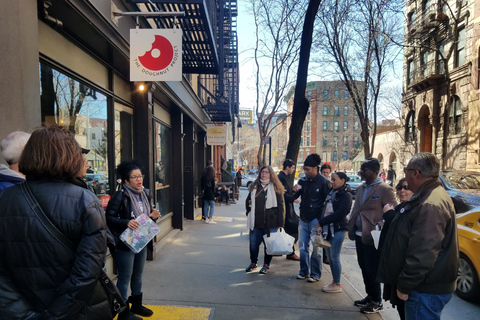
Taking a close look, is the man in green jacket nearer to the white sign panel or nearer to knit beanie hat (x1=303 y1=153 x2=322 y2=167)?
knit beanie hat (x1=303 y1=153 x2=322 y2=167)

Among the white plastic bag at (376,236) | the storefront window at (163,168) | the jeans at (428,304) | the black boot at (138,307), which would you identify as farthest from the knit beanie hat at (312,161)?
the storefront window at (163,168)

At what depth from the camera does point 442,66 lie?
21000 mm

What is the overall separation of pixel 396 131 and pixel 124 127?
27.8 meters

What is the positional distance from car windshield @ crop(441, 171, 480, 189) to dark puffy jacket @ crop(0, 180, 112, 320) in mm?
8512

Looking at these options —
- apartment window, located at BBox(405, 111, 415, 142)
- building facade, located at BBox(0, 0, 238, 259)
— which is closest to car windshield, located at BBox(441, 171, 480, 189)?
building facade, located at BBox(0, 0, 238, 259)

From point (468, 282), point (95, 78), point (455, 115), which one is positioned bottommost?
point (468, 282)

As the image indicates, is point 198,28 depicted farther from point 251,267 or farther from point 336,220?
point 251,267

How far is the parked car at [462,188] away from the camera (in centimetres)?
636

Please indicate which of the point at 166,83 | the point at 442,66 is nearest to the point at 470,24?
the point at 442,66

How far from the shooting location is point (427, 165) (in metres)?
2.51

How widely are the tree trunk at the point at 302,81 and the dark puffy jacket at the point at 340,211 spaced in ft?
10.1

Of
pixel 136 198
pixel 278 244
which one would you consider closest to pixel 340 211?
pixel 278 244

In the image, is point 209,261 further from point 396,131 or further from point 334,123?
point 334,123

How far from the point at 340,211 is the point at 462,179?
5.80 metres
